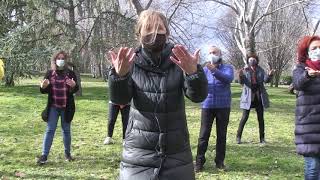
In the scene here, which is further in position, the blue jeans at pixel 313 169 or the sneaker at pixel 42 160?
the sneaker at pixel 42 160

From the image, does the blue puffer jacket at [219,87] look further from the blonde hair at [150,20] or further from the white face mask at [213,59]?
the blonde hair at [150,20]

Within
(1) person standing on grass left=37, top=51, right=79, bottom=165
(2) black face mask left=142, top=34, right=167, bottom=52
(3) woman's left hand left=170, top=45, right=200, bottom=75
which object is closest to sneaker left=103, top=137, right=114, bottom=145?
(1) person standing on grass left=37, top=51, right=79, bottom=165

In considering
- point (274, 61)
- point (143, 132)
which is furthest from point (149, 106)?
point (274, 61)

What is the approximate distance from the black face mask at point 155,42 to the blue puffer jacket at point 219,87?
141 inches

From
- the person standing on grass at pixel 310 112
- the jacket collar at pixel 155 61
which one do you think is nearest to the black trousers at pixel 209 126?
the person standing on grass at pixel 310 112

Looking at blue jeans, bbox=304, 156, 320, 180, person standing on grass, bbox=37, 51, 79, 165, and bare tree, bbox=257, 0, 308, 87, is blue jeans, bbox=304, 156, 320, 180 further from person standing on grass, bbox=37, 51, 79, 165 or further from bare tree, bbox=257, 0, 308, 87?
bare tree, bbox=257, 0, 308, 87

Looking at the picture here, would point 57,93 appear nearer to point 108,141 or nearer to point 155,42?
point 108,141

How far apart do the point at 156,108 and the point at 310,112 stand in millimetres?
2087

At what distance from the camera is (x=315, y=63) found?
493 cm

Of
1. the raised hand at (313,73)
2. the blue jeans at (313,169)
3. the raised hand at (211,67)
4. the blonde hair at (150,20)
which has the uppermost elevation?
the blonde hair at (150,20)

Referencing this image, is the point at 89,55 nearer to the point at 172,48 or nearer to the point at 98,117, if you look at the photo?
the point at 98,117

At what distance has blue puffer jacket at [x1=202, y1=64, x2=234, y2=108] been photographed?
6.91 m

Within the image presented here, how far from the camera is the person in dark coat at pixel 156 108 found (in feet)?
10.9

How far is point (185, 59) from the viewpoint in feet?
10.4
